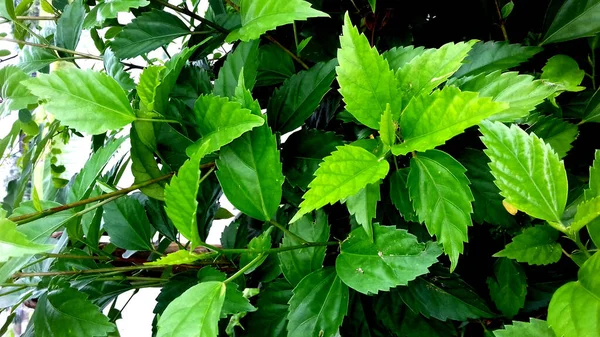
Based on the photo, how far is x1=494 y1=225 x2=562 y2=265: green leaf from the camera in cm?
34

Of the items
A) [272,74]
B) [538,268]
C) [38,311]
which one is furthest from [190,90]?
[538,268]

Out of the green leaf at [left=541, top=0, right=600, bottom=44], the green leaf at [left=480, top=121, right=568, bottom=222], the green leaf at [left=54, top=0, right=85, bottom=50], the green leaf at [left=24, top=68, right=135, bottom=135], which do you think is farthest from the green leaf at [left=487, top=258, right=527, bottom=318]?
the green leaf at [left=54, top=0, right=85, bottom=50]

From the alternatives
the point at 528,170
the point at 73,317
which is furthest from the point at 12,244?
the point at 528,170

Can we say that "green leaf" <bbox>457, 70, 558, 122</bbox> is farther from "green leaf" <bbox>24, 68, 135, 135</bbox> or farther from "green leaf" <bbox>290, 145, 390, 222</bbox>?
"green leaf" <bbox>24, 68, 135, 135</bbox>

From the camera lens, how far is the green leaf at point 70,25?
0.55 m

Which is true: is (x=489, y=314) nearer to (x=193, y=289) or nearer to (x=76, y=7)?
(x=193, y=289)

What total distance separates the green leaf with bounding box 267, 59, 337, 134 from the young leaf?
0.12ft

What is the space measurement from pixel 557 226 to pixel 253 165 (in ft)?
0.78

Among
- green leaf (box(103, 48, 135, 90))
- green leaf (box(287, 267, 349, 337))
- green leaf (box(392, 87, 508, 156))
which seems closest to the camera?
green leaf (box(392, 87, 508, 156))

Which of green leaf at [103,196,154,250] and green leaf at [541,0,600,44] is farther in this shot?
green leaf at [103,196,154,250]

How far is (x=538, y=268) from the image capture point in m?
0.44

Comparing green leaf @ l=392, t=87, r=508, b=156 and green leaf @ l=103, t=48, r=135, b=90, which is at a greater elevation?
green leaf @ l=103, t=48, r=135, b=90

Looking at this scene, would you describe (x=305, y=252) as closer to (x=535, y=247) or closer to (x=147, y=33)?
(x=535, y=247)

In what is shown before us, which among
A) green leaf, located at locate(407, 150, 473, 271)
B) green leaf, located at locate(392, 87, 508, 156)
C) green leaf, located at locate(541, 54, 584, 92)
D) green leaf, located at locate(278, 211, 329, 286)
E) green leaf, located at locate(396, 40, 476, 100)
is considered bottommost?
green leaf, located at locate(278, 211, 329, 286)
